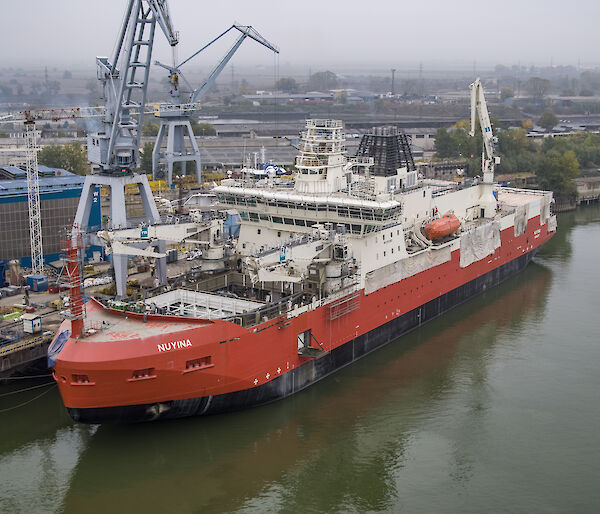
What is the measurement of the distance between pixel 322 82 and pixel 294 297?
131 metres

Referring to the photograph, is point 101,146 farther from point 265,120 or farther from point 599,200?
point 265,120

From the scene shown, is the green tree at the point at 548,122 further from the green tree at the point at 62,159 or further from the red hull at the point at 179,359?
the red hull at the point at 179,359

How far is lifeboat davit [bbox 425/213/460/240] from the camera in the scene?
97.3ft

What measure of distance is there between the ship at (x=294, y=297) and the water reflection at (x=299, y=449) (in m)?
0.73

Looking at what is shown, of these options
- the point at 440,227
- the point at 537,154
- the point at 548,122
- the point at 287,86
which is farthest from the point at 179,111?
the point at 287,86

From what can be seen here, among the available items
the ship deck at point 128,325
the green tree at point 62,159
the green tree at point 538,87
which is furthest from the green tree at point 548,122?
the ship deck at point 128,325

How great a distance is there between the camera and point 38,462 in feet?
64.3

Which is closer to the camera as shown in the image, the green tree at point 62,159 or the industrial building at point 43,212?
the industrial building at point 43,212

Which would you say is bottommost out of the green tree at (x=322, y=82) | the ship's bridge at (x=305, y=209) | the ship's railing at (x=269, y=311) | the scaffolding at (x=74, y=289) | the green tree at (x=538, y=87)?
the ship's railing at (x=269, y=311)

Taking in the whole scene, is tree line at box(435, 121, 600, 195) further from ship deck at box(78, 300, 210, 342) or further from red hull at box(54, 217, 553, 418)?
ship deck at box(78, 300, 210, 342)

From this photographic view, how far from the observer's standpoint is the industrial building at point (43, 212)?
1283 inches

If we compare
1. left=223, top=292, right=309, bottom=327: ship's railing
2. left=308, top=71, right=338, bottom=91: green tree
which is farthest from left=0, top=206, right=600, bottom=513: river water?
left=308, top=71, right=338, bottom=91: green tree

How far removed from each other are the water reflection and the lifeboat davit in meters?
5.76

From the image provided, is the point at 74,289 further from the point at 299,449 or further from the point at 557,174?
the point at 557,174
